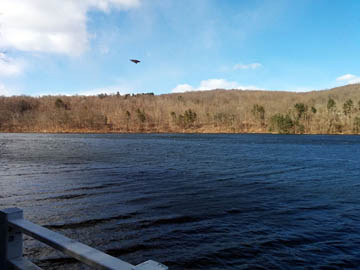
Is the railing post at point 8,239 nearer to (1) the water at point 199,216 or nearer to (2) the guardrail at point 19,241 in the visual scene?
(2) the guardrail at point 19,241

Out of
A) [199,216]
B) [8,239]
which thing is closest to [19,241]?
[8,239]

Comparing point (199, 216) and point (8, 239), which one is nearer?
point (8, 239)

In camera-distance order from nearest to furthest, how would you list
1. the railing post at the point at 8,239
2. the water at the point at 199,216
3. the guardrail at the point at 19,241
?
the guardrail at the point at 19,241, the railing post at the point at 8,239, the water at the point at 199,216

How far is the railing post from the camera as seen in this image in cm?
425

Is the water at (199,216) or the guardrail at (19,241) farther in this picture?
the water at (199,216)

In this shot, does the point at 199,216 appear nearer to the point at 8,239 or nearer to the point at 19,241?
the point at 19,241

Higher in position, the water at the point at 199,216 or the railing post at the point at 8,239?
the railing post at the point at 8,239

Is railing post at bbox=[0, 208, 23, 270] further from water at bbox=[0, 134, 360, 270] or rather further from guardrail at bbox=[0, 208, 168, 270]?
water at bbox=[0, 134, 360, 270]

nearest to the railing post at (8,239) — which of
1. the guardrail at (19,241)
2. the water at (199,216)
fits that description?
the guardrail at (19,241)

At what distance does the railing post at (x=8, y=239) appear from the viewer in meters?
4.25

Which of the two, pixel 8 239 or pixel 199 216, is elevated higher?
pixel 8 239

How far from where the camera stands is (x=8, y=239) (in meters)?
4.28

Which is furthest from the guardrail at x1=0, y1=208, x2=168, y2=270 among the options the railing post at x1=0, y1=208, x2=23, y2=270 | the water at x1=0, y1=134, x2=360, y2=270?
the water at x1=0, y1=134, x2=360, y2=270

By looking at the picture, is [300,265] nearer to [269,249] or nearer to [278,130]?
[269,249]
